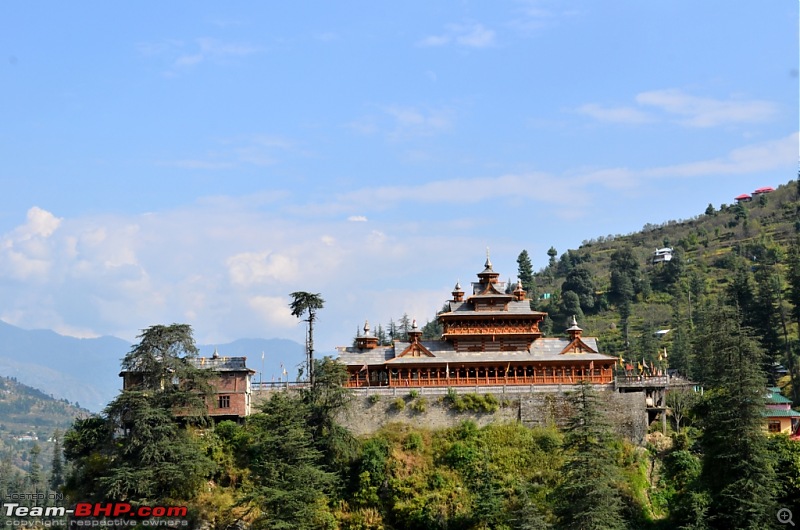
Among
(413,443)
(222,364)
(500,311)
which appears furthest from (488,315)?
(222,364)

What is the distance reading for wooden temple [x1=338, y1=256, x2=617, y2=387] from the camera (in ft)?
211

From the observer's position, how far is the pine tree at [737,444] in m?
48.4

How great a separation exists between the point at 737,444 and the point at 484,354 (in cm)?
1975

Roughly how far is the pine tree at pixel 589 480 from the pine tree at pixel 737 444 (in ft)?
18.5

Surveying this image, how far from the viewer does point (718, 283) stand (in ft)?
365

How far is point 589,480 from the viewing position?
47.9m

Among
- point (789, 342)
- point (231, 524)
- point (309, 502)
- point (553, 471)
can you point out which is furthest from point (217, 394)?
point (789, 342)

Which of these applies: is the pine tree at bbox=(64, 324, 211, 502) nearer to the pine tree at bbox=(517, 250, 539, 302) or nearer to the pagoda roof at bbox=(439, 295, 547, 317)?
the pagoda roof at bbox=(439, 295, 547, 317)

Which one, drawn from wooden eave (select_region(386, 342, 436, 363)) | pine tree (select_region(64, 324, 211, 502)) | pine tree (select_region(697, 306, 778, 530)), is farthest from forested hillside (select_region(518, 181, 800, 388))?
pine tree (select_region(64, 324, 211, 502))

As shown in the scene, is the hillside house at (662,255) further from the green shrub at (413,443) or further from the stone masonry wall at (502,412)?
the green shrub at (413,443)

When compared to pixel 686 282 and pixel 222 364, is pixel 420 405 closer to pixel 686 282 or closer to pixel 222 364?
pixel 222 364

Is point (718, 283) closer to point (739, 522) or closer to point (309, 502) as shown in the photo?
point (739, 522)

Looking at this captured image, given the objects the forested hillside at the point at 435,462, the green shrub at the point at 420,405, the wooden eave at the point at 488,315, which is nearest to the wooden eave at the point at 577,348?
the wooden eave at the point at 488,315

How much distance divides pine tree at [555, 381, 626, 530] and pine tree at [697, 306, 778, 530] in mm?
5629
